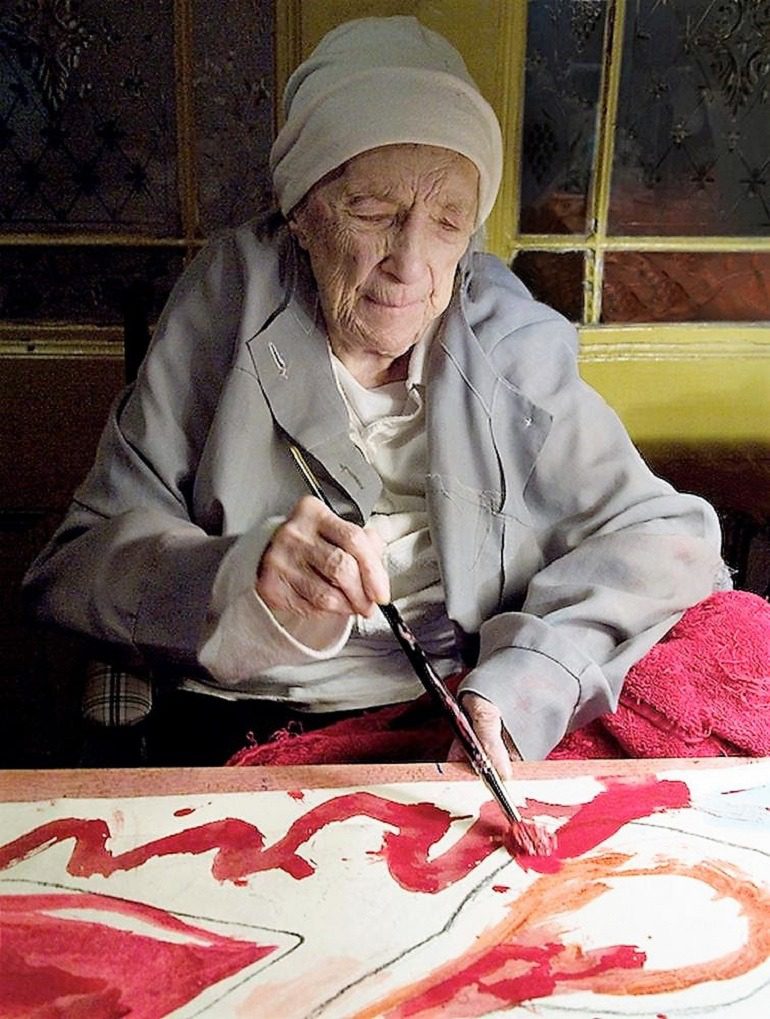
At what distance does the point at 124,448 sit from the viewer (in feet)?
4.57

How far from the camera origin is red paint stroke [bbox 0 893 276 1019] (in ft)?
2.58

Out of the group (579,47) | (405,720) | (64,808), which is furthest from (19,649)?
(579,47)

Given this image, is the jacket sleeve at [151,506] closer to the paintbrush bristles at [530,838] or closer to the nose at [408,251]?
the nose at [408,251]

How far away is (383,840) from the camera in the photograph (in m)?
0.96

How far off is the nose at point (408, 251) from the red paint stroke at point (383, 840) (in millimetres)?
629

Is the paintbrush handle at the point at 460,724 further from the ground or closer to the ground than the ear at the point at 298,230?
closer to the ground

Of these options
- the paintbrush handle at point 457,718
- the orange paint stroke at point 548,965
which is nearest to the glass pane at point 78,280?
the paintbrush handle at point 457,718

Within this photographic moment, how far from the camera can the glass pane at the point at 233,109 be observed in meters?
1.94

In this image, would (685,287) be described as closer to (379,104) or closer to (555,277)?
(555,277)

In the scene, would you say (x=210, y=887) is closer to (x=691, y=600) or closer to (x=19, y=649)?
(x=691, y=600)

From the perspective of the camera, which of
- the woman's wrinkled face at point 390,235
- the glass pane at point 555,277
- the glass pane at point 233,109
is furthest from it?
the glass pane at point 555,277

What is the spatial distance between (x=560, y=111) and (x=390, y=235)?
0.95 meters

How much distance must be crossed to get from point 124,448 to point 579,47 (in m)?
1.26

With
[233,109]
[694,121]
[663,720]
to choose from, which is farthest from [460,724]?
[694,121]
